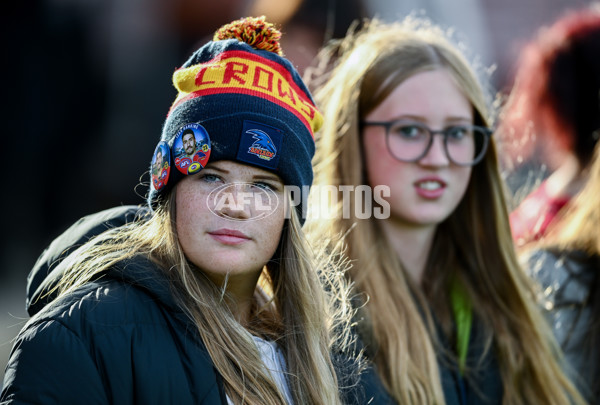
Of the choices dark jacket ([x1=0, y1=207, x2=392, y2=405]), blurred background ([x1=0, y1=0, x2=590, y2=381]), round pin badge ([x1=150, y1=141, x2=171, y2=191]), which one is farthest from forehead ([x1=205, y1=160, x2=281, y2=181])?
blurred background ([x1=0, y1=0, x2=590, y2=381])

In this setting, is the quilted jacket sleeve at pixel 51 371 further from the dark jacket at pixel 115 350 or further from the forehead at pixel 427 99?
the forehead at pixel 427 99

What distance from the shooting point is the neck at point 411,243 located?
243cm

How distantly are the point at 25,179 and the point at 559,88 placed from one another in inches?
141

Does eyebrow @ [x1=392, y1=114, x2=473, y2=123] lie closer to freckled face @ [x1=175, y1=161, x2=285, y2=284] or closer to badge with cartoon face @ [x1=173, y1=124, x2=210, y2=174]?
freckled face @ [x1=175, y1=161, x2=285, y2=284]

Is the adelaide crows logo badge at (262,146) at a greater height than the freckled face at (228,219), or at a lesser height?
greater

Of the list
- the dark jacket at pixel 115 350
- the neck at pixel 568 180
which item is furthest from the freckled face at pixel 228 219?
the neck at pixel 568 180

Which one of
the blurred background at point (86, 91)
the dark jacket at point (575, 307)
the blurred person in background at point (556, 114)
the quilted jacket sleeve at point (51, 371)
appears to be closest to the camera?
the quilted jacket sleeve at point (51, 371)

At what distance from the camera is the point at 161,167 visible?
1.71 meters

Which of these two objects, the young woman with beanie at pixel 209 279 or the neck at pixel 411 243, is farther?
the neck at pixel 411 243

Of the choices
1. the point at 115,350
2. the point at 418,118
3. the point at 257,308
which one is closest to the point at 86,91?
the point at 418,118

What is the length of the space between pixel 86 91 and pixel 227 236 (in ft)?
12.0

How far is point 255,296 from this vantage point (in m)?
1.88

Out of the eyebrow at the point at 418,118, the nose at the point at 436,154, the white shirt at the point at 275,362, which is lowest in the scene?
the white shirt at the point at 275,362

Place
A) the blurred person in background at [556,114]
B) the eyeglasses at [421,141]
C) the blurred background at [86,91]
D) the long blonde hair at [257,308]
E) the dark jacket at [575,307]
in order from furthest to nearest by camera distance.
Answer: the blurred background at [86,91]
the blurred person in background at [556,114]
the dark jacket at [575,307]
the eyeglasses at [421,141]
the long blonde hair at [257,308]
